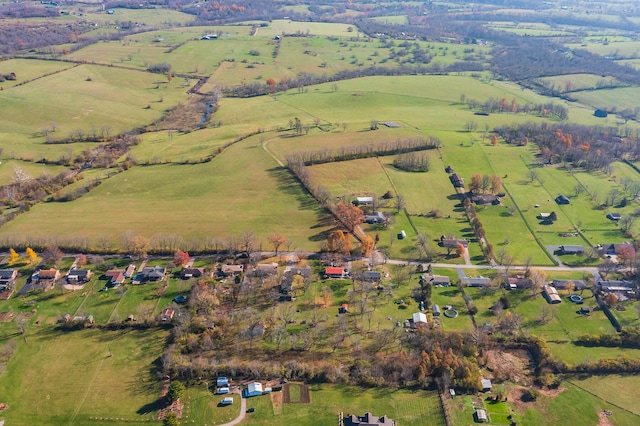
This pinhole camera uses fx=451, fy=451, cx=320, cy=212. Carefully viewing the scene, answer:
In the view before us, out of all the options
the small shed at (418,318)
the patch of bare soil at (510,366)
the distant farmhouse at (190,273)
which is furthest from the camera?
the distant farmhouse at (190,273)

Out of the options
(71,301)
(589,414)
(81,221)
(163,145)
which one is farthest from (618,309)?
(163,145)

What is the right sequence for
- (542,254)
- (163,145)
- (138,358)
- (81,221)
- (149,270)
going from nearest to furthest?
(138,358) < (149,270) < (542,254) < (81,221) < (163,145)

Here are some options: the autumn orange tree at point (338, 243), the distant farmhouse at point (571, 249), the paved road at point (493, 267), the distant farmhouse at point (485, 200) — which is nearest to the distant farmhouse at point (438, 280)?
the paved road at point (493, 267)

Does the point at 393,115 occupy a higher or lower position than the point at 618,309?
higher

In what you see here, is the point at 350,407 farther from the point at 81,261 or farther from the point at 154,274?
the point at 81,261

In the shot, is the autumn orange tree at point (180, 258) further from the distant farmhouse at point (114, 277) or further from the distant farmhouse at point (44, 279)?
the distant farmhouse at point (44, 279)

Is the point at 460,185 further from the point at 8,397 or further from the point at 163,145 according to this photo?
the point at 8,397

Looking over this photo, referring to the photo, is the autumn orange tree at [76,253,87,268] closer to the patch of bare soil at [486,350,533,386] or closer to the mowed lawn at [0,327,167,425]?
the mowed lawn at [0,327,167,425]
